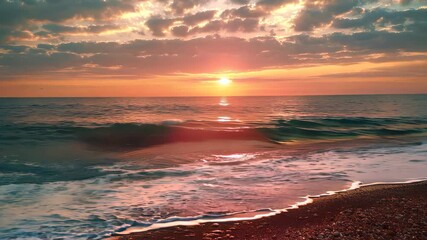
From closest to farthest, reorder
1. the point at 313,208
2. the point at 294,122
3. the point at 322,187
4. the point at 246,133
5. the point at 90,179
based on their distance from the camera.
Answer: the point at 313,208, the point at 322,187, the point at 90,179, the point at 246,133, the point at 294,122

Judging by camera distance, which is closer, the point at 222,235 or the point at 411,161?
the point at 222,235

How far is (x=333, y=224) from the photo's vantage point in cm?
670

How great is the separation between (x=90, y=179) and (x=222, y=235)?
7341 millimetres

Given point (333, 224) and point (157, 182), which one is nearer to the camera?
point (333, 224)

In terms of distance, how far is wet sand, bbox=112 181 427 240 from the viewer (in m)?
6.13

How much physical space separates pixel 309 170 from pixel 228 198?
503 centimetres

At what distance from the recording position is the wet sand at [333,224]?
6133 millimetres

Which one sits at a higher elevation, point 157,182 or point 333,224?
point 333,224

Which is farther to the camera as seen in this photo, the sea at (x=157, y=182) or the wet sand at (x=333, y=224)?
the sea at (x=157, y=182)

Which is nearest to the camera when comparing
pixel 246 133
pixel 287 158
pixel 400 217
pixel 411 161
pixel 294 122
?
pixel 400 217

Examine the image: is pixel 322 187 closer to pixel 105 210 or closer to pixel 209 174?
pixel 209 174

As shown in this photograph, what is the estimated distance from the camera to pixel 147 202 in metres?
8.81

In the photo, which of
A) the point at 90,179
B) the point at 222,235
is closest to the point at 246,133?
the point at 90,179

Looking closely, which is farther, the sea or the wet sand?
the sea
